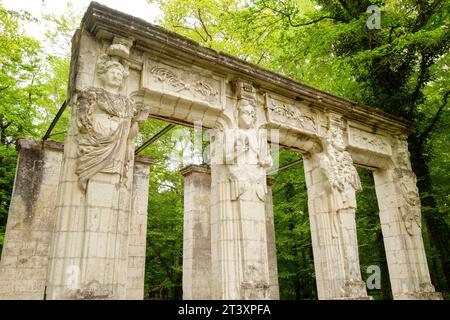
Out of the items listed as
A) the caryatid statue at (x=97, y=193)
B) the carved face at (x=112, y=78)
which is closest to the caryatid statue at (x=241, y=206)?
the caryatid statue at (x=97, y=193)

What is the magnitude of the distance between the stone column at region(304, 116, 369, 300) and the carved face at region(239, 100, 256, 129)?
206 centimetres

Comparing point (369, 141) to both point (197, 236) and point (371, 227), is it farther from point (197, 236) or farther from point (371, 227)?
point (197, 236)

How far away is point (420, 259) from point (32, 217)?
28.5 feet

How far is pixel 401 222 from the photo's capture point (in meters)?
8.48

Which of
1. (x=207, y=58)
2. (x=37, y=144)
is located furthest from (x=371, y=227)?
(x=37, y=144)

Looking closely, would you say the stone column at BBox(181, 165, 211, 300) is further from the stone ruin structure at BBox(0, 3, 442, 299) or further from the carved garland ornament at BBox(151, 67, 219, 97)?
the carved garland ornament at BBox(151, 67, 219, 97)

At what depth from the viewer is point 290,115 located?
726cm

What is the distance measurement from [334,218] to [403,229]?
7.89ft

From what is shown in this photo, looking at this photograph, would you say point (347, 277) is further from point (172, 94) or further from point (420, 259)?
point (172, 94)

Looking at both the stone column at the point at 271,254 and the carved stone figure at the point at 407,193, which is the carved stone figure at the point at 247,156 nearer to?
the stone column at the point at 271,254

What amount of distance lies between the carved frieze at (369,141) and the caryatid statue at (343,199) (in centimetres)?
53

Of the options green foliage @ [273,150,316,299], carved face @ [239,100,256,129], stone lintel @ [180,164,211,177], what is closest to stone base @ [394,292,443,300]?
green foliage @ [273,150,316,299]

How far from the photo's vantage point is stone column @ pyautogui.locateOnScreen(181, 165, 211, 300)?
8.30 meters
